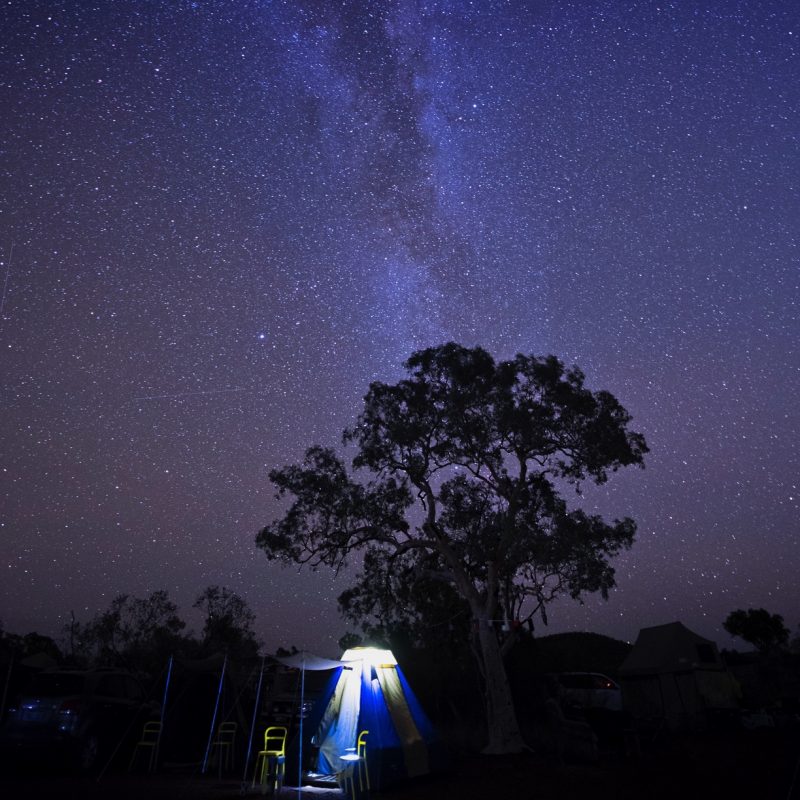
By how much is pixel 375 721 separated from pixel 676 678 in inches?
858

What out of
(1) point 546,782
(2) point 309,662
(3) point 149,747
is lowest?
(1) point 546,782

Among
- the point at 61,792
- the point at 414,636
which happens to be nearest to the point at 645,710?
the point at 414,636

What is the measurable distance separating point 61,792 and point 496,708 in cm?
1237

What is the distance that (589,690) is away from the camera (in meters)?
24.3

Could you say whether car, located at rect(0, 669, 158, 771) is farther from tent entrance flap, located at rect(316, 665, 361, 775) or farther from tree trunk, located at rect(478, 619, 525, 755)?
tree trunk, located at rect(478, 619, 525, 755)

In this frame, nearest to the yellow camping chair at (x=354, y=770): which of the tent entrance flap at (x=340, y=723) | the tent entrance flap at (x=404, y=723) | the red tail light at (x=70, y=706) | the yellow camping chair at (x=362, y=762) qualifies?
the yellow camping chair at (x=362, y=762)

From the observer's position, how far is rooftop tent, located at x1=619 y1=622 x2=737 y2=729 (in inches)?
1115

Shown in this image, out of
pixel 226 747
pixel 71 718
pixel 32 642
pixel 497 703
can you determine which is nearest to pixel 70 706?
pixel 71 718

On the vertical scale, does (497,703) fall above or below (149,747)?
above

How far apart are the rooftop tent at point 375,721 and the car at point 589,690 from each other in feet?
35.8

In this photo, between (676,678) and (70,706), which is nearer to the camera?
(70,706)

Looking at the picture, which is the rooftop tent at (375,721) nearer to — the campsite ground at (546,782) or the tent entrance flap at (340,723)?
the tent entrance flap at (340,723)

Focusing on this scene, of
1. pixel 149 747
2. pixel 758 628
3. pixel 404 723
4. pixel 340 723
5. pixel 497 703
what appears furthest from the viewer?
pixel 758 628

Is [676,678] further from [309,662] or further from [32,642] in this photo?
[32,642]
